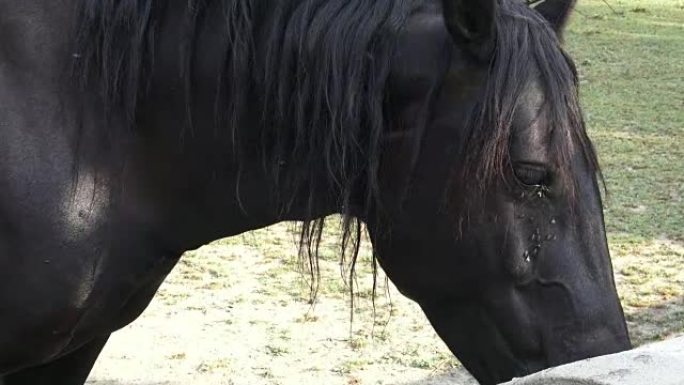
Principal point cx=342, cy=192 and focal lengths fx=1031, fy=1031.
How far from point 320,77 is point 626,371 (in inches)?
36.1

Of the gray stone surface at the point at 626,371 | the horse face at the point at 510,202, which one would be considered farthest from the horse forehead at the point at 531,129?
the gray stone surface at the point at 626,371

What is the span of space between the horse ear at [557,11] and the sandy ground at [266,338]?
5.65 ft

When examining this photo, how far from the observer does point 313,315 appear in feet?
15.2

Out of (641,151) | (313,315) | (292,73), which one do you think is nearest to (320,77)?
(292,73)

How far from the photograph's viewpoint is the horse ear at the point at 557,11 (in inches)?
89.2

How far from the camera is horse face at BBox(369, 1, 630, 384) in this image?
6.49 feet

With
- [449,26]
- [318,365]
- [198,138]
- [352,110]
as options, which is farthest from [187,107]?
[318,365]

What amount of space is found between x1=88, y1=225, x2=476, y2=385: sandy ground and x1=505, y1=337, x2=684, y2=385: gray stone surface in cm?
230

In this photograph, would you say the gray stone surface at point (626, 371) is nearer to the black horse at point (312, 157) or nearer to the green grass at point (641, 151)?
the black horse at point (312, 157)

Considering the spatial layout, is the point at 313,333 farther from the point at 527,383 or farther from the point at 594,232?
the point at 527,383

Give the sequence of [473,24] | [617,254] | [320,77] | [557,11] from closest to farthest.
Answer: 1. [473,24]
2. [320,77]
3. [557,11]
4. [617,254]

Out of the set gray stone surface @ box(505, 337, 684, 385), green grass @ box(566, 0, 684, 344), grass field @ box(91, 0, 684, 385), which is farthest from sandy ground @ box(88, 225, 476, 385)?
gray stone surface @ box(505, 337, 684, 385)

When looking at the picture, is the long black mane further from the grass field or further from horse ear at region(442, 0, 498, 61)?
the grass field

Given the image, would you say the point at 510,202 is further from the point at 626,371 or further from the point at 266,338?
the point at 266,338
